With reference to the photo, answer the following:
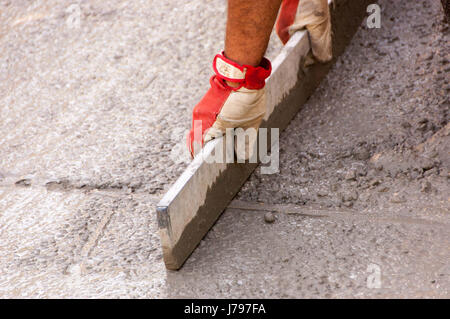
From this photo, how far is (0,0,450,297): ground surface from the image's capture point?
176cm

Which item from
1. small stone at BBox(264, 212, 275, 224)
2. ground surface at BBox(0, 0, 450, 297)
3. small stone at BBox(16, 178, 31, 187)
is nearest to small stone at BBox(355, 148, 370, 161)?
ground surface at BBox(0, 0, 450, 297)

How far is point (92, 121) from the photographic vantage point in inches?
100

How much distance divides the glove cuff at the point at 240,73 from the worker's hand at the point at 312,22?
60 cm

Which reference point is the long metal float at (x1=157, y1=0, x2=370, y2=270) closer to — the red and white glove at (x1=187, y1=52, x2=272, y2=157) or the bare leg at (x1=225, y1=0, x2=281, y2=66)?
the red and white glove at (x1=187, y1=52, x2=272, y2=157)

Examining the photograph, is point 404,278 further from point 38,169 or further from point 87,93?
point 87,93

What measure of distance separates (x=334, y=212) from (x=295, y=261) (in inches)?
10.8

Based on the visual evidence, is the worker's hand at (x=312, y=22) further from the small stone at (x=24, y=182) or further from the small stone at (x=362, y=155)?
the small stone at (x=24, y=182)

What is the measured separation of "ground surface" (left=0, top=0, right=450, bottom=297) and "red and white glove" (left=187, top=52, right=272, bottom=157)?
0.30 meters

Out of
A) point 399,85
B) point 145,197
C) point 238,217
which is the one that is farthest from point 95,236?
point 399,85

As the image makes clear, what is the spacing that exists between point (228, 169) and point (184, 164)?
1.03 ft

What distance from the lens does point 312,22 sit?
7.94ft

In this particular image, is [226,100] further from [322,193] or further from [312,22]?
[312,22]

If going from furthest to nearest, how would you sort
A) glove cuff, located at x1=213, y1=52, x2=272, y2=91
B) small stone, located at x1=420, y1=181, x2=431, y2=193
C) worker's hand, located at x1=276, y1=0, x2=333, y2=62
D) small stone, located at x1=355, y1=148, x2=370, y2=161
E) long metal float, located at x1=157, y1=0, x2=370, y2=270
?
worker's hand, located at x1=276, y1=0, x2=333, y2=62, small stone, located at x1=355, y1=148, x2=370, y2=161, small stone, located at x1=420, y1=181, x2=431, y2=193, glove cuff, located at x1=213, y1=52, x2=272, y2=91, long metal float, located at x1=157, y1=0, x2=370, y2=270

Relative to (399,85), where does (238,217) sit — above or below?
below
